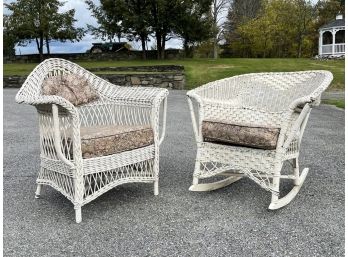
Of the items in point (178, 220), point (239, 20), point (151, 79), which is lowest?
point (178, 220)

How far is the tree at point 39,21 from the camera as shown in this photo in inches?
711

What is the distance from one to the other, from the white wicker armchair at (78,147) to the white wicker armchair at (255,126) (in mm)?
321

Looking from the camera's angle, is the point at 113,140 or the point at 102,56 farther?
the point at 102,56

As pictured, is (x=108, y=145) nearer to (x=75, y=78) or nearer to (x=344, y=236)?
(x=75, y=78)

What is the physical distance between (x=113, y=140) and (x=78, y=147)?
23cm

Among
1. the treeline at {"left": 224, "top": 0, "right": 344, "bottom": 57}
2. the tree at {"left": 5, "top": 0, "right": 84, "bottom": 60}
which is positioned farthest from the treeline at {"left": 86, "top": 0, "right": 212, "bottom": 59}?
the treeline at {"left": 224, "top": 0, "right": 344, "bottom": 57}

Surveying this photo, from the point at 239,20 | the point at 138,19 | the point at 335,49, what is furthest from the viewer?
the point at 239,20

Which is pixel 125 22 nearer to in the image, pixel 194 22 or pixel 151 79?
pixel 194 22

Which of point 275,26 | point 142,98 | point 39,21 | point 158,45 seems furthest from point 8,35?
point 142,98

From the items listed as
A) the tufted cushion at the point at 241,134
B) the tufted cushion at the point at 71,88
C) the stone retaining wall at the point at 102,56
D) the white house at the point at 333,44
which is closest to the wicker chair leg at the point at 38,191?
the tufted cushion at the point at 71,88

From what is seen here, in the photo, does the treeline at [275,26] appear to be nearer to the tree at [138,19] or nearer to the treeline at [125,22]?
the treeline at [125,22]

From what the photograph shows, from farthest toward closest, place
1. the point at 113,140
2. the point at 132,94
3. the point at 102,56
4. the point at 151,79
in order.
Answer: the point at 102,56, the point at 151,79, the point at 132,94, the point at 113,140

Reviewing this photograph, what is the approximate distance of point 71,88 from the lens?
9.60ft

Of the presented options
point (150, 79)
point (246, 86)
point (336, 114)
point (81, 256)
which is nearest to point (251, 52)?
point (150, 79)
